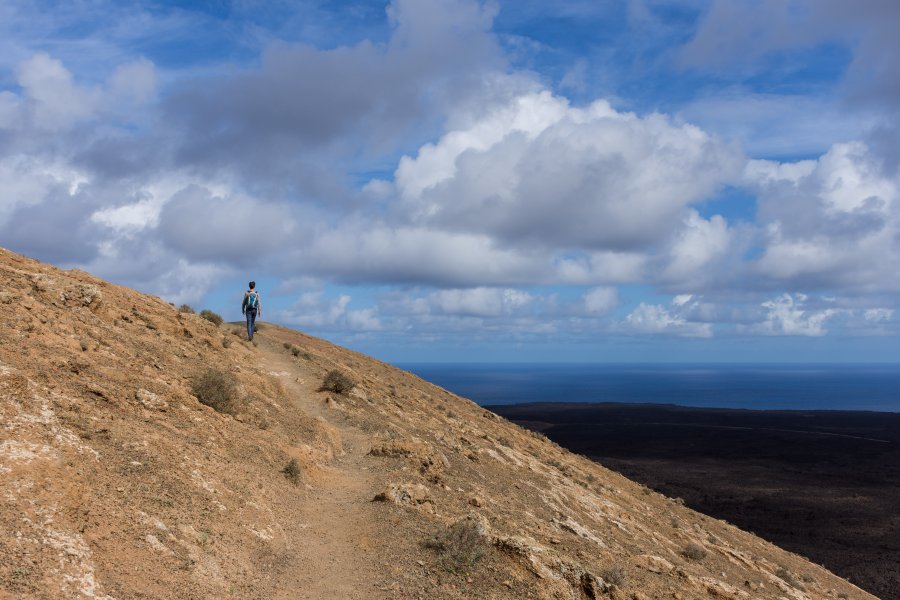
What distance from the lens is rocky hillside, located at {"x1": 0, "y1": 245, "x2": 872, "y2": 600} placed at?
294 inches

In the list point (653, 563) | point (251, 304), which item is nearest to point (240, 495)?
point (653, 563)

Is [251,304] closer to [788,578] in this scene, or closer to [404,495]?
[404,495]

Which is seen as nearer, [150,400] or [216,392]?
[150,400]

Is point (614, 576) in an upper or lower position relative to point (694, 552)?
upper

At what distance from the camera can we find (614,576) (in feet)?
36.8

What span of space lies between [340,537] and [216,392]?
19.8 feet

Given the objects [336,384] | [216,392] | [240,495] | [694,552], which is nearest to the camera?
[240,495]

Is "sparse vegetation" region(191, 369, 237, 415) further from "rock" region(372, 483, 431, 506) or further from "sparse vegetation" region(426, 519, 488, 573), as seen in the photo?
"sparse vegetation" region(426, 519, 488, 573)

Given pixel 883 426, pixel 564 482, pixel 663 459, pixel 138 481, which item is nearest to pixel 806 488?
pixel 663 459

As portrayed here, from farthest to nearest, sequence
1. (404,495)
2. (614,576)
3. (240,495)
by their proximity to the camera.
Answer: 1. (404,495)
2. (614,576)
3. (240,495)

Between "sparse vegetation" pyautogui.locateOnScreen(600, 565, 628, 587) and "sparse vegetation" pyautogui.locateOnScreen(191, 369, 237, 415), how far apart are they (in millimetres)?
9782

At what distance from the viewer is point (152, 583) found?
23.0 ft

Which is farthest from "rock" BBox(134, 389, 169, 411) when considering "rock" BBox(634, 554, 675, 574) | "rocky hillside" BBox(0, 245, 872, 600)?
"rock" BBox(634, 554, 675, 574)

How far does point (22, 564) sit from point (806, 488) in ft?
258
